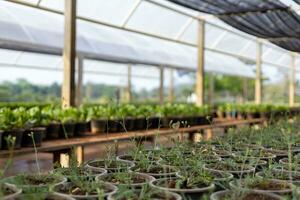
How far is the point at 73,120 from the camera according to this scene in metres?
4.36

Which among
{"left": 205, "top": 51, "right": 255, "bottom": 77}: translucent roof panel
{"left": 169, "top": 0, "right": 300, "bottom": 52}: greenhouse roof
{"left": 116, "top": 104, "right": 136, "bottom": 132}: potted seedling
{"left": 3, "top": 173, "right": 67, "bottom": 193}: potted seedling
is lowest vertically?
{"left": 3, "top": 173, "right": 67, "bottom": 193}: potted seedling

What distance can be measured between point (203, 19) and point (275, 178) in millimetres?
6008

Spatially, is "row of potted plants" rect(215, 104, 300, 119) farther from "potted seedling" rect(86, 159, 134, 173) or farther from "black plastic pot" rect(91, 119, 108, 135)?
"potted seedling" rect(86, 159, 134, 173)

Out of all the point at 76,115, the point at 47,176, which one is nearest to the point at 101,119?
the point at 76,115

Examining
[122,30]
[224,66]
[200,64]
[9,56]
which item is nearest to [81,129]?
[200,64]

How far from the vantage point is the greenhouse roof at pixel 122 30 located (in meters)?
6.52

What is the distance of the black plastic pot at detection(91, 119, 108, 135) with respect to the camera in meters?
4.71

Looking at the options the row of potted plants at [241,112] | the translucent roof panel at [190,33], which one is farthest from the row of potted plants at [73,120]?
the translucent roof panel at [190,33]

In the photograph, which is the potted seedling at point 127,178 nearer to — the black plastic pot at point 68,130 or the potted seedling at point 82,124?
the black plastic pot at point 68,130

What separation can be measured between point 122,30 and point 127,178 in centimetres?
664

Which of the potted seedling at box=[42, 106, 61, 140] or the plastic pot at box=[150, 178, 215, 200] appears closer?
the plastic pot at box=[150, 178, 215, 200]

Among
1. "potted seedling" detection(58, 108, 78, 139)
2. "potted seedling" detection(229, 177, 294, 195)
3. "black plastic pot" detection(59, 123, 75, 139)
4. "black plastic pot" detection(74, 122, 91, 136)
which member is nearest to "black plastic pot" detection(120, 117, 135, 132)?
"black plastic pot" detection(74, 122, 91, 136)

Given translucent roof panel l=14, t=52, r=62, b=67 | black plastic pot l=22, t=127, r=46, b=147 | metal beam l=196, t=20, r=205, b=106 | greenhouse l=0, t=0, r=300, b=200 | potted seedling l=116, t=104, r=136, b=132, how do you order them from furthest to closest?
translucent roof panel l=14, t=52, r=62, b=67
metal beam l=196, t=20, r=205, b=106
potted seedling l=116, t=104, r=136, b=132
black plastic pot l=22, t=127, r=46, b=147
greenhouse l=0, t=0, r=300, b=200

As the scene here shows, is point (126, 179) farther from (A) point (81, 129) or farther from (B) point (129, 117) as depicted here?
(B) point (129, 117)
